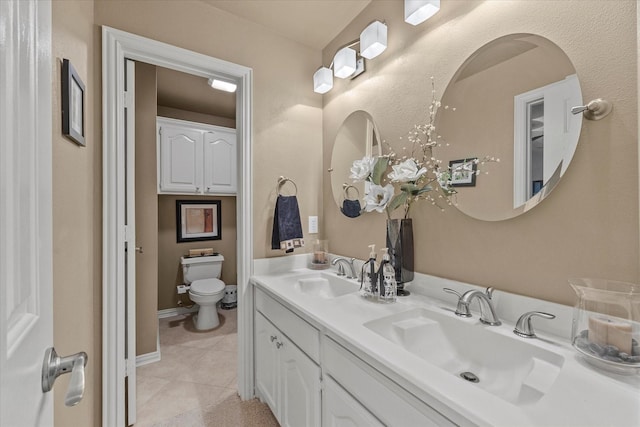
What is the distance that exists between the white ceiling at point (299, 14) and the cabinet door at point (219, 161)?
1708 millimetres

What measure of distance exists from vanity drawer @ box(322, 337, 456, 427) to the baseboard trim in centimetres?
292

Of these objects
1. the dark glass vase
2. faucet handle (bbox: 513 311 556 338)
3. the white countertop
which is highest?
the dark glass vase

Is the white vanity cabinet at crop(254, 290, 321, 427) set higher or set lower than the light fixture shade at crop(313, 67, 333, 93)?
lower

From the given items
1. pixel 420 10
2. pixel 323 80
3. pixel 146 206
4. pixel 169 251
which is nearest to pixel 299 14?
pixel 323 80

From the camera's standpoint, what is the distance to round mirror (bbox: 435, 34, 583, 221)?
35.9 inches

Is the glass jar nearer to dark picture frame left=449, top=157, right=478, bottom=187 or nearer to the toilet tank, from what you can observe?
dark picture frame left=449, top=157, right=478, bottom=187

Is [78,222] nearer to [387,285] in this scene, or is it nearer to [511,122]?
[387,285]

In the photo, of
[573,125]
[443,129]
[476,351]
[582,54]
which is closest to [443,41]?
[443,129]

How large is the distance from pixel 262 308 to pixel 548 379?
1.34 m

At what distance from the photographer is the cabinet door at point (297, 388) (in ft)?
3.65

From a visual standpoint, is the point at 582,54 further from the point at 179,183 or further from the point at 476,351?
the point at 179,183

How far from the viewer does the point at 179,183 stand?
3.06 metres

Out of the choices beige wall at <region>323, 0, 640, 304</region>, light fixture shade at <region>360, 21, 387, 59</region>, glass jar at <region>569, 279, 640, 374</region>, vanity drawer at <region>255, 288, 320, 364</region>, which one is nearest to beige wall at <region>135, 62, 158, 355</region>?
vanity drawer at <region>255, 288, 320, 364</region>

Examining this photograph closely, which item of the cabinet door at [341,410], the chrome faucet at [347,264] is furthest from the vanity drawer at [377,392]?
the chrome faucet at [347,264]
